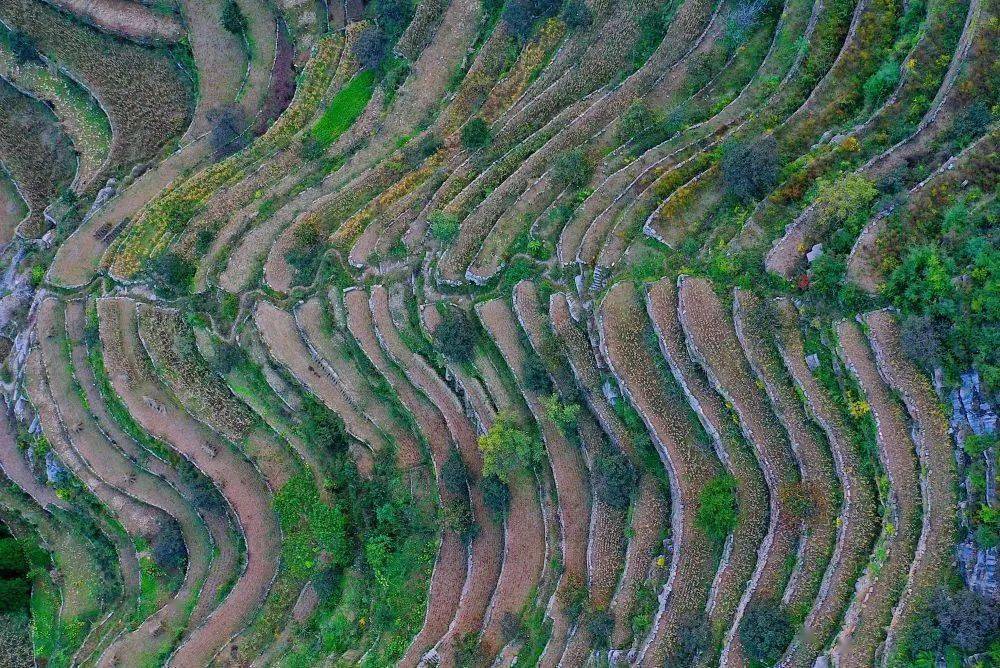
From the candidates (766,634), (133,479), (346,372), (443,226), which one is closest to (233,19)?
(443,226)

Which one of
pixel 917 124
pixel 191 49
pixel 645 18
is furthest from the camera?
pixel 191 49

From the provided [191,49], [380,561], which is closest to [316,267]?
[380,561]

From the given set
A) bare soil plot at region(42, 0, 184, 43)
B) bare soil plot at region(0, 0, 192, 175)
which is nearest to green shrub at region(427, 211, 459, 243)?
bare soil plot at region(0, 0, 192, 175)

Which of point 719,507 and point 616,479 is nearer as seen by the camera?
point 719,507

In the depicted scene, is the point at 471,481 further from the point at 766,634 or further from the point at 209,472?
the point at 766,634

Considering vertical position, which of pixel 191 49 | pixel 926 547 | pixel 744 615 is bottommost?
pixel 744 615

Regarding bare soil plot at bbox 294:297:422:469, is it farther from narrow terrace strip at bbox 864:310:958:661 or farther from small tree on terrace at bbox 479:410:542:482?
narrow terrace strip at bbox 864:310:958:661

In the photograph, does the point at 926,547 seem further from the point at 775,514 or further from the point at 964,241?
the point at 964,241

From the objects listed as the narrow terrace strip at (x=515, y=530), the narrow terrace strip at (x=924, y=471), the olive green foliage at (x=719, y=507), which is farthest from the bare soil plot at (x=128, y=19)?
the narrow terrace strip at (x=924, y=471)
